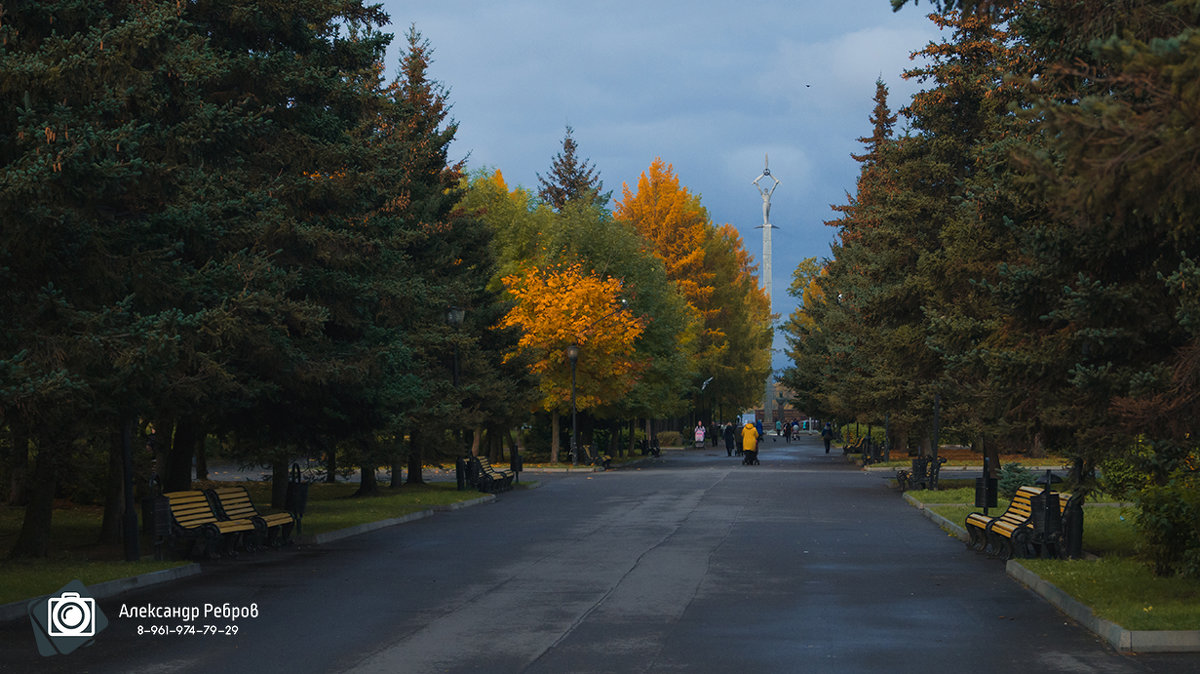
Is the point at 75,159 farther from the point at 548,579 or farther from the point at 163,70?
the point at 548,579

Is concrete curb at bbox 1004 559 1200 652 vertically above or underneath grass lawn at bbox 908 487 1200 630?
underneath

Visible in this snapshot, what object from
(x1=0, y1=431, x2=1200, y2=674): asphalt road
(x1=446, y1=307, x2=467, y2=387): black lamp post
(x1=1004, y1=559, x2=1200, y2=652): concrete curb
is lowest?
(x1=0, y1=431, x2=1200, y2=674): asphalt road

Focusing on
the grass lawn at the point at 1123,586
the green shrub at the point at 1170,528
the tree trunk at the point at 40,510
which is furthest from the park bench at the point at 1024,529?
the tree trunk at the point at 40,510

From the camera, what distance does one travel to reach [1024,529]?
15539mm

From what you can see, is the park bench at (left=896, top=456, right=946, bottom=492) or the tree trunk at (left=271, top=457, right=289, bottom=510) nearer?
the tree trunk at (left=271, top=457, right=289, bottom=510)

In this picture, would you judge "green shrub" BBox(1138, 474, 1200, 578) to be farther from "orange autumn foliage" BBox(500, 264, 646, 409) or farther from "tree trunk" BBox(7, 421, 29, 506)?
"orange autumn foliage" BBox(500, 264, 646, 409)

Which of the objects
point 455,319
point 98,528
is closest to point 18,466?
point 98,528

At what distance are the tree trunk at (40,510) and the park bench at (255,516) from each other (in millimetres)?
2256

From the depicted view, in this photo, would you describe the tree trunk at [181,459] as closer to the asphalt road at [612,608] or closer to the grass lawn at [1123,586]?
the asphalt road at [612,608]

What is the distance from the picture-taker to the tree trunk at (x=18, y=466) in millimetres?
17781

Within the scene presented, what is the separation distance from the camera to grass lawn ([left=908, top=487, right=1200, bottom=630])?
10422 mm

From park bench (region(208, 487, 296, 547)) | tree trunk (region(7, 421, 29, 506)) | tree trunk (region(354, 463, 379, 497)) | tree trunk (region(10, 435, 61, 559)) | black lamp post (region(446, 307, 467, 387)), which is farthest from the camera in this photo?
tree trunk (region(354, 463, 379, 497))

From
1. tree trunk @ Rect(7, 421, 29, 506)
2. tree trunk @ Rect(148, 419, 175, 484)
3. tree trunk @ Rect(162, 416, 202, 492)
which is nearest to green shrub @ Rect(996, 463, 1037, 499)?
tree trunk @ Rect(162, 416, 202, 492)

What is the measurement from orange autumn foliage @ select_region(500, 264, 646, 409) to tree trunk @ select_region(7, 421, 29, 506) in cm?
2236
